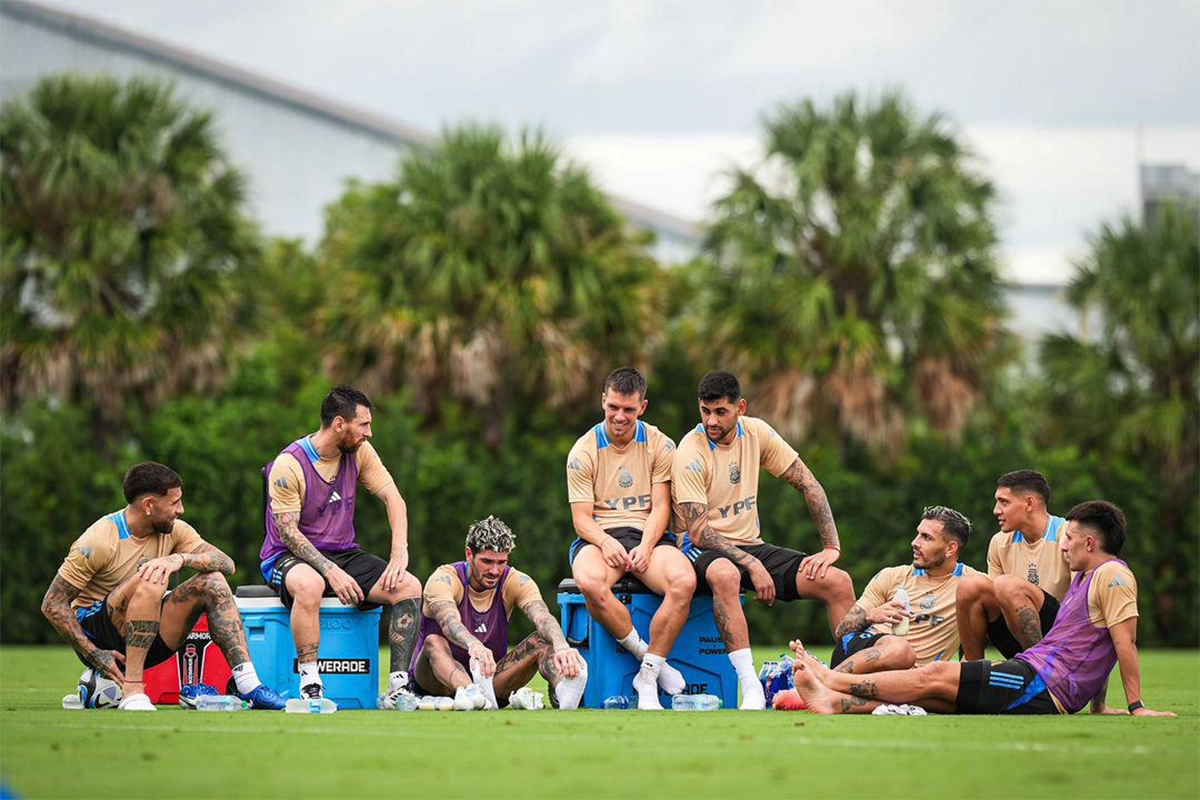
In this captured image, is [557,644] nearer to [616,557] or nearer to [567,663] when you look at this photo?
[567,663]

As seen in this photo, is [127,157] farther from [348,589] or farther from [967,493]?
[348,589]

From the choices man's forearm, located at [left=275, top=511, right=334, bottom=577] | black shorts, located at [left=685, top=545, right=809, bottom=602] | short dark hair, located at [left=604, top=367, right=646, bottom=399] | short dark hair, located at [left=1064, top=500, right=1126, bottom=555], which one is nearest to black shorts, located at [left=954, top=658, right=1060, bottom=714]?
short dark hair, located at [left=1064, top=500, right=1126, bottom=555]

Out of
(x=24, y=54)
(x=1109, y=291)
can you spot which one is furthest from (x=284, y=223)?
(x=1109, y=291)

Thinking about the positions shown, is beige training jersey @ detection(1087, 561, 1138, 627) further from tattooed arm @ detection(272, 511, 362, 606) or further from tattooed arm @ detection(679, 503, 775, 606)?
tattooed arm @ detection(272, 511, 362, 606)

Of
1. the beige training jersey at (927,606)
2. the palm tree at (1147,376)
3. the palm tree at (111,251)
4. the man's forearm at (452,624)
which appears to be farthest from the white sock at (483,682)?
the palm tree at (1147,376)

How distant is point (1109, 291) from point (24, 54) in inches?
757

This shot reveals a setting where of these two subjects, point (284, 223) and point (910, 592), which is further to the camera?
point (284, 223)

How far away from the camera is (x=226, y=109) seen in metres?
35.9

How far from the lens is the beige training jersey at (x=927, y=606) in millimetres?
10203

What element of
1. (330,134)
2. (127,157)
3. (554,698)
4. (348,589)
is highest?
(330,134)

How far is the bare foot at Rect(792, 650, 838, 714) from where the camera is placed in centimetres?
930

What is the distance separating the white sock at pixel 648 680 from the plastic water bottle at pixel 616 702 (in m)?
0.13

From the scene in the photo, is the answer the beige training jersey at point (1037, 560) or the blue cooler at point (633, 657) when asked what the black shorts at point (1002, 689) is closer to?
the beige training jersey at point (1037, 560)

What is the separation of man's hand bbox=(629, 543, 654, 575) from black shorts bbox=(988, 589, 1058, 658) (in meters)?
1.96
